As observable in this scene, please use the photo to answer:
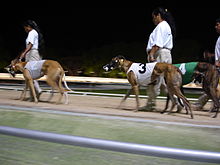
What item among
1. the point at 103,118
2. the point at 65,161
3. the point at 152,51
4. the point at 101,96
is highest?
the point at 152,51

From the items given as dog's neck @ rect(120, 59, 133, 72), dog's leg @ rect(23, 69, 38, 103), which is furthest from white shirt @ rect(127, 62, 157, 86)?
dog's leg @ rect(23, 69, 38, 103)

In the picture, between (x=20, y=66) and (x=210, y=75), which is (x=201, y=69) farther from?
(x=20, y=66)

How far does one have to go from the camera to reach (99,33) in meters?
16.0

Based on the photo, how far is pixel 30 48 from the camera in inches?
290

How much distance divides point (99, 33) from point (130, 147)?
48.9 ft

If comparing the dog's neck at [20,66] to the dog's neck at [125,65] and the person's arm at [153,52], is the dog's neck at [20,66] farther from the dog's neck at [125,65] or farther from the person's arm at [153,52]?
the person's arm at [153,52]

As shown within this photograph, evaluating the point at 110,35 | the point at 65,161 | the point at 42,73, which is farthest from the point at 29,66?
the point at 110,35

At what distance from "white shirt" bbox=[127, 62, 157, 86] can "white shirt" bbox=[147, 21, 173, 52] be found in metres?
0.37

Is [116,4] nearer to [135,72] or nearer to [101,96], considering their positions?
[101,96]

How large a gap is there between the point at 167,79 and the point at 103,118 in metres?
1.15

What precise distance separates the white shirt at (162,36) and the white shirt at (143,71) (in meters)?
0.37

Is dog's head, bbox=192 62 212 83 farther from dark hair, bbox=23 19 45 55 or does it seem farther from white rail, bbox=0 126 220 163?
white rail, bbox=0 126 220 163

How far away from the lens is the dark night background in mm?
12883

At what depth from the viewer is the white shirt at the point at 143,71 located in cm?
585
